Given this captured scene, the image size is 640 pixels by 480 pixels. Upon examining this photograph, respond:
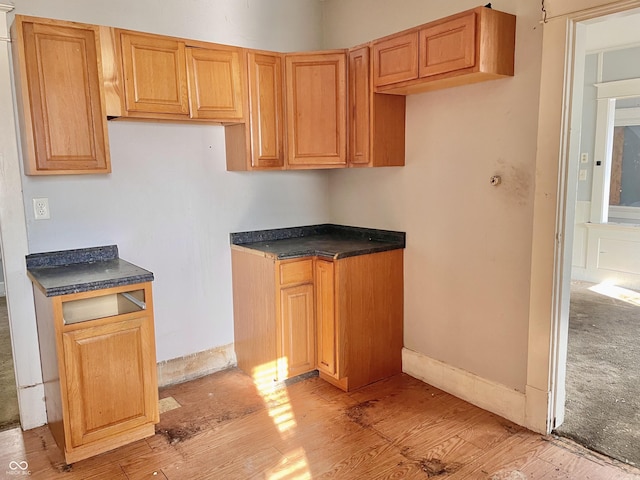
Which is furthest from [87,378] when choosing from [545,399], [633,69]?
[633,69]

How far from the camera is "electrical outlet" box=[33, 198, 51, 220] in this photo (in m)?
2.55

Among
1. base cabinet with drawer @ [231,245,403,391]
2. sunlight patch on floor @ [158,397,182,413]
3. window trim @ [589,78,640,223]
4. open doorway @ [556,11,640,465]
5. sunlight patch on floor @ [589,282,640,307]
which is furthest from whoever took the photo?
window trim @ [589,78,640,223]

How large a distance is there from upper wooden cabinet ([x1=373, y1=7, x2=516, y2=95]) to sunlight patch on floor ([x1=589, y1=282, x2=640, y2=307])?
11.3ft

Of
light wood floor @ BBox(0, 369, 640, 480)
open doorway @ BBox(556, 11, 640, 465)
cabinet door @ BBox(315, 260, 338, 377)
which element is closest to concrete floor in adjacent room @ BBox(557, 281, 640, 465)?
open doorway @ BBox(556, 11, 640, 465)

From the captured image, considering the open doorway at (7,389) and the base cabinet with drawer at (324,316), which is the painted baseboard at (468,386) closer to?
the base cabinet with drawer at (324,316)

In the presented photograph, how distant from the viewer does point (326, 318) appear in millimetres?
2979

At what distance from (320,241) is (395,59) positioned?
51.2 inches

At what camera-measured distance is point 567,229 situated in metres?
2.30

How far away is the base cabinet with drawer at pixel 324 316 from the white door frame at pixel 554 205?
0.93m

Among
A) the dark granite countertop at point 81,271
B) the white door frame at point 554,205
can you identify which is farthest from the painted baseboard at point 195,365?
the white door frame at point 554,205

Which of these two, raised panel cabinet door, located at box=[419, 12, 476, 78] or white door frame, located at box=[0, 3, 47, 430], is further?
white door frame, located at box=[0, 3, 47, 430]

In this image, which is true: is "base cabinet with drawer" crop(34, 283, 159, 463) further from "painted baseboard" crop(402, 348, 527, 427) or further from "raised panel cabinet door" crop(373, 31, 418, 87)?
"raised panel cabinet door" crop(373, 31, 418, 87)

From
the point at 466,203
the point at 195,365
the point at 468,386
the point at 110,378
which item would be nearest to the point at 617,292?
the point at 468,386

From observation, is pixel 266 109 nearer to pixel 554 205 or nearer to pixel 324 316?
pixel 324 316
